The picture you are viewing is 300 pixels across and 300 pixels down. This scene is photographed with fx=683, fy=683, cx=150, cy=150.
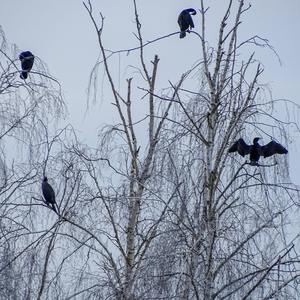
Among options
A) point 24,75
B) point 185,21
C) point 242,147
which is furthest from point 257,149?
point 24,75

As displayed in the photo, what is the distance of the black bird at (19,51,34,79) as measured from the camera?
5.82 m

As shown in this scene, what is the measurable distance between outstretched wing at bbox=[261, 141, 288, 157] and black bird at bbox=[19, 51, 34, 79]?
2098mm

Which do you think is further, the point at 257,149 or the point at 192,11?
the point at 192,11

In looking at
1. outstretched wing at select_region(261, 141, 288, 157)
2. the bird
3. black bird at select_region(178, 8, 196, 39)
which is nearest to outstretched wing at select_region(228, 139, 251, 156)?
the bird

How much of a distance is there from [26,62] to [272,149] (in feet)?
7.38

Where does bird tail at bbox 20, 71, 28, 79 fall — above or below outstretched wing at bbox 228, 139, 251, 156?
above

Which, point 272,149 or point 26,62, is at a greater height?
point 26,62

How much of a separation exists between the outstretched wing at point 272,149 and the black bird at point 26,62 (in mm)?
2098

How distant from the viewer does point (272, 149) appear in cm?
571

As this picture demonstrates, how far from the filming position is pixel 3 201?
6.57m

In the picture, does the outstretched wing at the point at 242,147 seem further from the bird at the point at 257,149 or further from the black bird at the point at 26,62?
the black bird at the point at 26,62

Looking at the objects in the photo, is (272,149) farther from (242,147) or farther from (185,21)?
(185,21)

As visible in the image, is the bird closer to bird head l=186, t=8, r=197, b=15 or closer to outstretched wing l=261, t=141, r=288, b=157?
outstretched wing l=261, t=141, r=288, b=157

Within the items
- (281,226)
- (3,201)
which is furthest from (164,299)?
(3,201)
